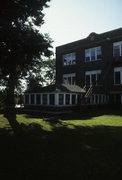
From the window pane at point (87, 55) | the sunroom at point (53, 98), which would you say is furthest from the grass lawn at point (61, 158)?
the window pane at point (87, 55)

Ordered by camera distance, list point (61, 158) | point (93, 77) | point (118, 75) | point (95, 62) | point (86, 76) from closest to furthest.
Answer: point (61, 158) → point (118, 75) → point (95, 62) → point (93, 77) → point (86, 76)

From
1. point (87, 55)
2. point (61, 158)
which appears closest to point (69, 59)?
point (87, 55)

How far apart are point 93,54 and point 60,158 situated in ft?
89.5

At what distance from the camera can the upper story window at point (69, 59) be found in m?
34.0

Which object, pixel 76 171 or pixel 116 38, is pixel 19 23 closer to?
pixel 76 171

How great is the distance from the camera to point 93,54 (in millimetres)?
31406

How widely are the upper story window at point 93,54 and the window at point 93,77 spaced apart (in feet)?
7.61

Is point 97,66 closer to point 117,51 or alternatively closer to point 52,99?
point 117,51

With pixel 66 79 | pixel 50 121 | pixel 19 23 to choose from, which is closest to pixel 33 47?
pixel 19 23

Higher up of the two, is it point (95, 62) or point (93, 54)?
point (93, 54)

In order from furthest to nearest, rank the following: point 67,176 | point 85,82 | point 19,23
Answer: point 85,82 < point 19,23 < point 67,176

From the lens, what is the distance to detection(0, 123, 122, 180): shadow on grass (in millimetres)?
4918

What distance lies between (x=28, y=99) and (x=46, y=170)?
72.5 ft

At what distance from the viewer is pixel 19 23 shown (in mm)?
16594
